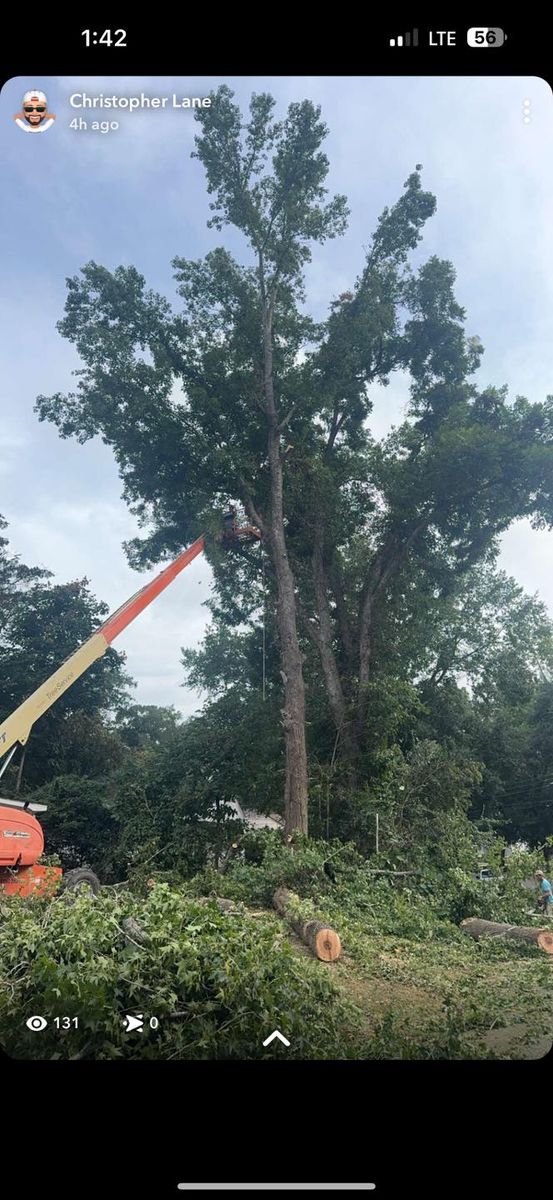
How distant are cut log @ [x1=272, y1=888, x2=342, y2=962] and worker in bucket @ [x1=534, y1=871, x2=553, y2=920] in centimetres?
363

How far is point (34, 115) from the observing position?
2.27 m

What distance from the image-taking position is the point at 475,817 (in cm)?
1024

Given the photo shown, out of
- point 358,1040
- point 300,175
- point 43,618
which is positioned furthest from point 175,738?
point 300,175

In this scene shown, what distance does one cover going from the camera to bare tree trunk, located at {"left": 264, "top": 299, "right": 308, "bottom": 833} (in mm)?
10227

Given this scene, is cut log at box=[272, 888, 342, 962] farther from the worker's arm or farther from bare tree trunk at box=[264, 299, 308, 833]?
the worker's arm

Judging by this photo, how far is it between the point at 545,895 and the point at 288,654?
5000mm

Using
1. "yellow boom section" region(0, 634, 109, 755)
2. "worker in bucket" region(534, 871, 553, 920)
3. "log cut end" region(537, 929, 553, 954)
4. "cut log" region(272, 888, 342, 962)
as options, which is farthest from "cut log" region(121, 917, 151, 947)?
"worker in bucket" region(534, 871, 553, 920)
